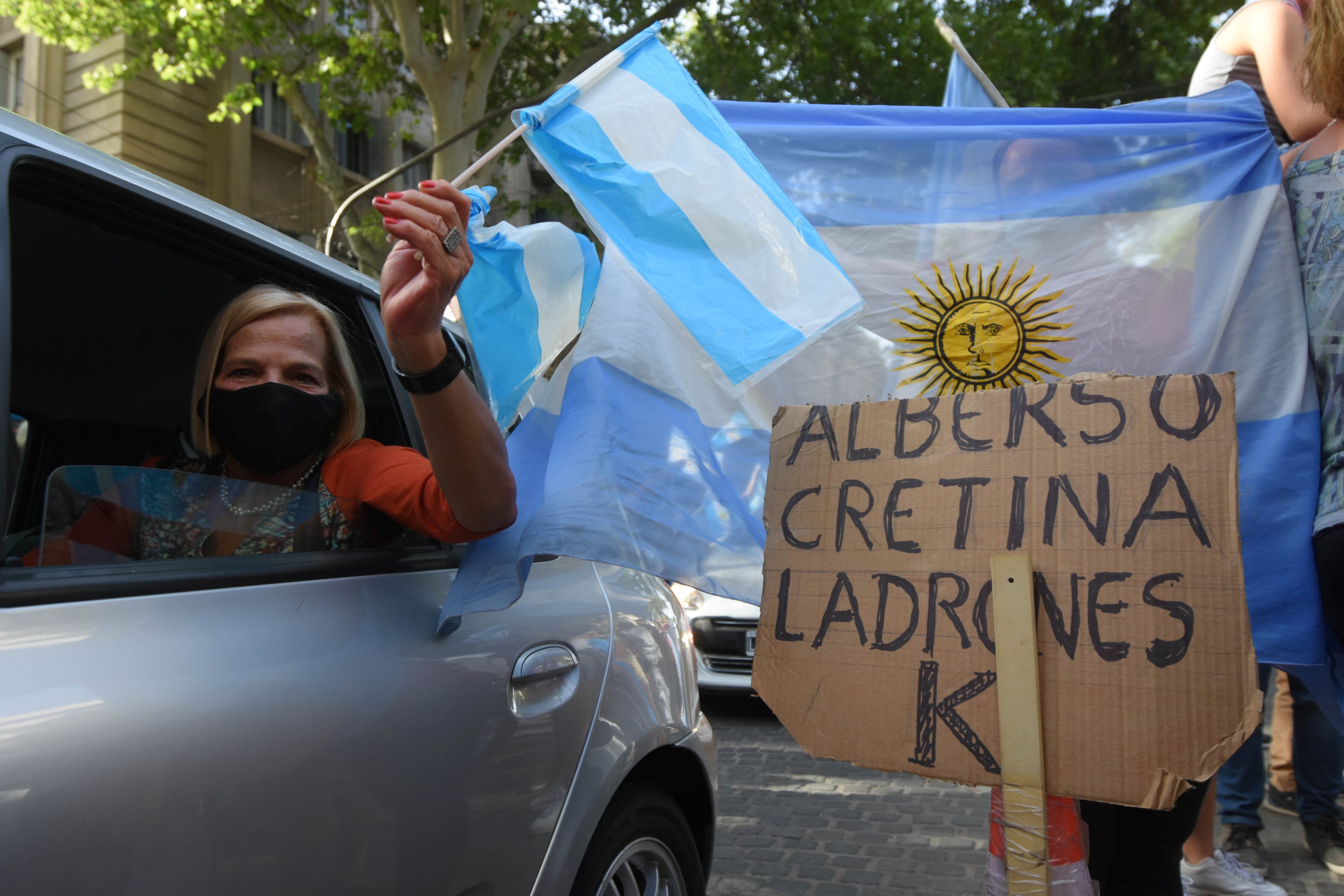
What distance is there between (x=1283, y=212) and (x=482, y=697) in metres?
1.80

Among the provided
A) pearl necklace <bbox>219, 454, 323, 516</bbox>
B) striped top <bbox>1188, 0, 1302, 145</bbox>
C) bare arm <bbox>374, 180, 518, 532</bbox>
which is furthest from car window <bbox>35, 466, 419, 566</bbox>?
striped top <bbox>1188, 0, 1302, 145</bbox>

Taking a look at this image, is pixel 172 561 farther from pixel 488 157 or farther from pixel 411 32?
pixel 411 32

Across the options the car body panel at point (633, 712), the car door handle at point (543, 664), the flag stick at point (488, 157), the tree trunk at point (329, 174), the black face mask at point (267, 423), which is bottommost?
the car body panel at point (633, 712)

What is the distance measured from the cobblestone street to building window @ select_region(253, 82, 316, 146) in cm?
1252

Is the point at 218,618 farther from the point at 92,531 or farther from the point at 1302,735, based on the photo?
the point at 1302,735

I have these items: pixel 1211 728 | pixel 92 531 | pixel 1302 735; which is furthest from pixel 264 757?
pixel 1302 735

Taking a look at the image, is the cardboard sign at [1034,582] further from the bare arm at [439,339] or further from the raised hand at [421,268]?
the raised hand at [421,268]

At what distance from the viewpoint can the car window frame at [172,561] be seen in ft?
4.06

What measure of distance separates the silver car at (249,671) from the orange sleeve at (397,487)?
10 centimetres

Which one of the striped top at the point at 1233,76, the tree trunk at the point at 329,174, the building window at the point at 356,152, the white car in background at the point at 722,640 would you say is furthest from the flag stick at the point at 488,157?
the building window at the point at 356,152

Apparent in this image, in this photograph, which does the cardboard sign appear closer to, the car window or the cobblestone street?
the car window

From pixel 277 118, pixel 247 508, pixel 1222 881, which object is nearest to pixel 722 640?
pixel 1222 881

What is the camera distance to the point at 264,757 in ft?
4.42

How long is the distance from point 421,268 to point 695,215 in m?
0.58
